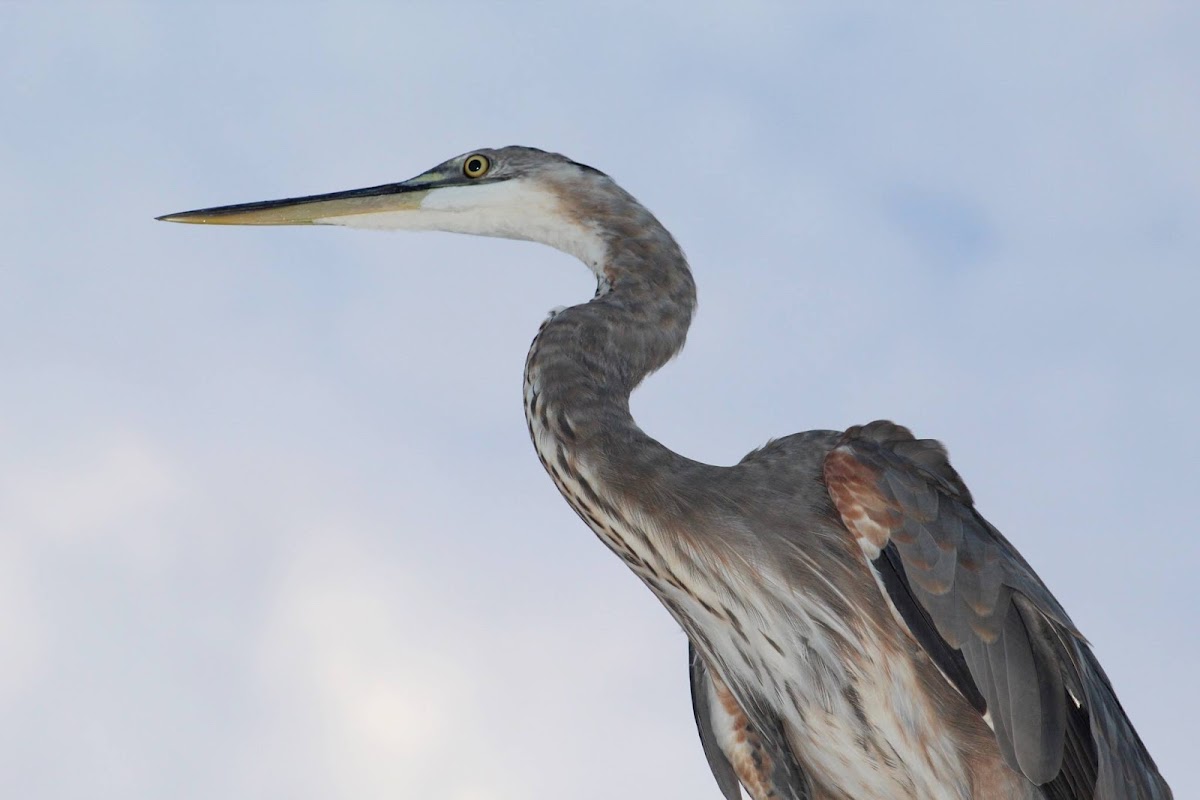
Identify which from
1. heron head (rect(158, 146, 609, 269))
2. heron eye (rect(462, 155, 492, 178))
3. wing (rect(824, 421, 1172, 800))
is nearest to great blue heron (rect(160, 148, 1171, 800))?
wing (rect(824, 421, 1172, 800))

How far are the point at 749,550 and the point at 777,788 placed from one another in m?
1.02

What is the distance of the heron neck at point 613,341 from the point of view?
441 cm

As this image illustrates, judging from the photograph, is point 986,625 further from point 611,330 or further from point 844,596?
point 611,330

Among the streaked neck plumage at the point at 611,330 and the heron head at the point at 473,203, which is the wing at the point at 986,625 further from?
the heron head at the point at 473,203

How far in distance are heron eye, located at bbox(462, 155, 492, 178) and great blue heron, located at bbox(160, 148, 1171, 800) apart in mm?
1097

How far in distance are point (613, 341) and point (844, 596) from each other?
116cm

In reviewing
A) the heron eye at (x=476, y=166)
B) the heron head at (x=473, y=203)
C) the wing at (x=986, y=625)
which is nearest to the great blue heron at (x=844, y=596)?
the wing at (x=986, y=625)

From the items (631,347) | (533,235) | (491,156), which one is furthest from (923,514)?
(491,156)

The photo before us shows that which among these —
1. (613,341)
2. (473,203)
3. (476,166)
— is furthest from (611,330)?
(476,166)

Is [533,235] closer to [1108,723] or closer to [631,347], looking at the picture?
[631,347]

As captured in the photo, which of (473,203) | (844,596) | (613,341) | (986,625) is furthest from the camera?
(473,203)

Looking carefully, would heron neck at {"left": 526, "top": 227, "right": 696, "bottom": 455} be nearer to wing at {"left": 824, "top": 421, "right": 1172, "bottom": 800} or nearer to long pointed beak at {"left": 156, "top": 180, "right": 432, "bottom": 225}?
wing at {"left": 824, "top": 421, "right": 1172, "bottom": 800}

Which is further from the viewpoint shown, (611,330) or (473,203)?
(473,203)

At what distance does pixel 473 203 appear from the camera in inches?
218
